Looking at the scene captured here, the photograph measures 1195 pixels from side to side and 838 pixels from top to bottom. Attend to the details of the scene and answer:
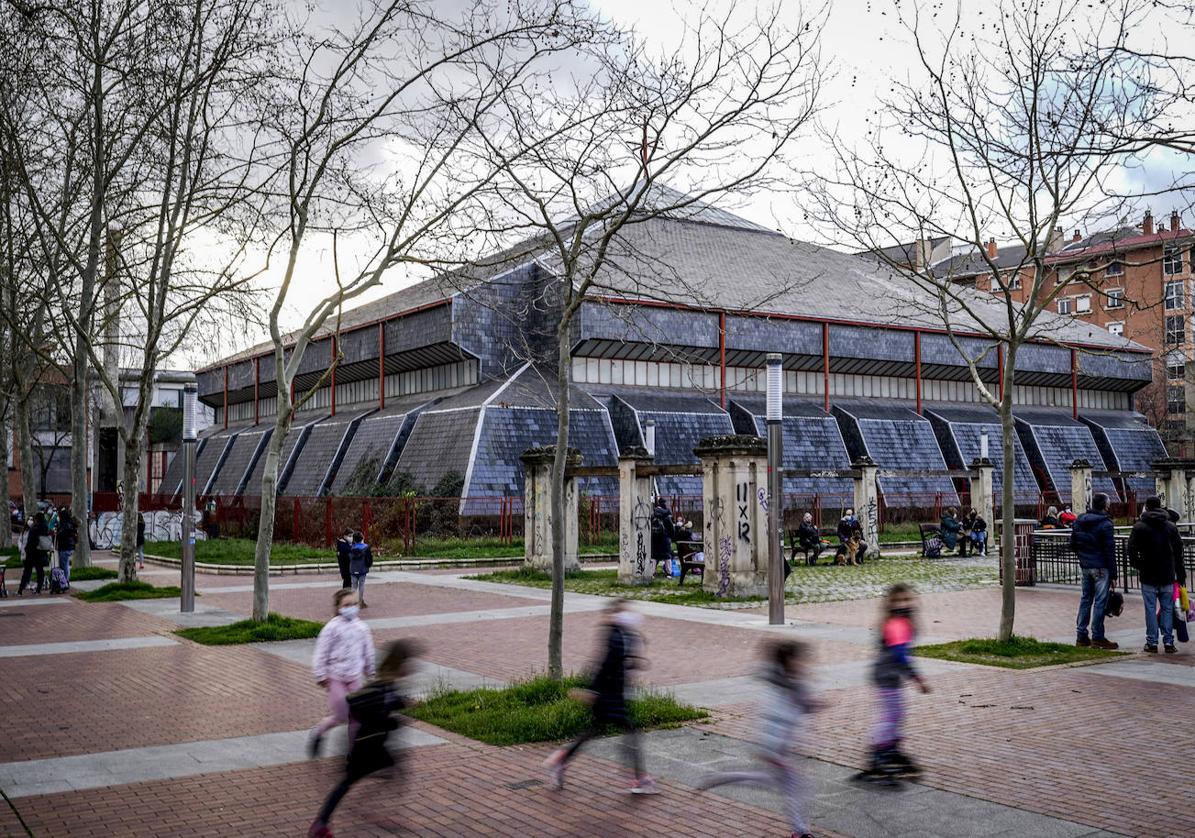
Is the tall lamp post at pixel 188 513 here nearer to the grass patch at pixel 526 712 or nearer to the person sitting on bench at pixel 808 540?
the grass patch at pixel 526 712

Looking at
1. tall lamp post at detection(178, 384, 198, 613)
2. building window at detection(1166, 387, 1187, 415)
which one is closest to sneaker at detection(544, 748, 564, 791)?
tall lamp post at detection(178, 384, 198, 613)

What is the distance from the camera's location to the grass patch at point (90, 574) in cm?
2522

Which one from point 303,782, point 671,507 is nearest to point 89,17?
point 303,782

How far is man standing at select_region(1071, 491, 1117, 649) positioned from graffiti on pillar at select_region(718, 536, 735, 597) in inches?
288

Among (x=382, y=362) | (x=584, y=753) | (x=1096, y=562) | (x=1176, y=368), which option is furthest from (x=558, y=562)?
(x=382, y=362)

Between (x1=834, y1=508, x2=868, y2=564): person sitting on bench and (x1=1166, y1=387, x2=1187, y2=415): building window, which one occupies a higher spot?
(x1=1166, y1=387, x2=1187, y2=415): building window

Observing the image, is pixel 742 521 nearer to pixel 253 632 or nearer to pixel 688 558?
pixel 688 558

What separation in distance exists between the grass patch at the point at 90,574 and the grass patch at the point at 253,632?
1072cm

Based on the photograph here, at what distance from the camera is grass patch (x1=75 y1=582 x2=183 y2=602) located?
21.0m

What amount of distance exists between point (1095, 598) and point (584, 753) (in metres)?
8.39

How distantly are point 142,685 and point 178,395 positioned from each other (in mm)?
80735

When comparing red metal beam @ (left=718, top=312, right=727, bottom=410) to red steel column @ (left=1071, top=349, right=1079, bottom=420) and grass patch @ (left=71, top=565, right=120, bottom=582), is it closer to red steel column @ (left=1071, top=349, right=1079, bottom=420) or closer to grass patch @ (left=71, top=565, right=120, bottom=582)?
red steel column @ (left=1071, top=349, right=1079, bottom=420)

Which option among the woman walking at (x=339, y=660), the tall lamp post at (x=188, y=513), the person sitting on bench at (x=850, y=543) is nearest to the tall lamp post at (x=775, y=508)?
the woman walking at (x=339, y=660)

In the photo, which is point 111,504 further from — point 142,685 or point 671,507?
point 142,685
